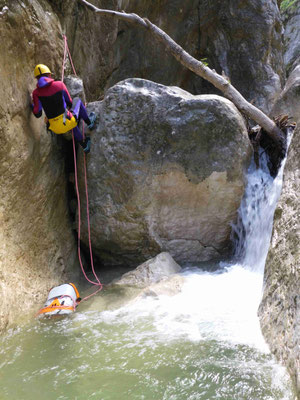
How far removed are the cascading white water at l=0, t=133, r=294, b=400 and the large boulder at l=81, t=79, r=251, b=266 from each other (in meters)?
1.29

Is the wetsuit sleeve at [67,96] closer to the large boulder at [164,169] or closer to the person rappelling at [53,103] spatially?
the person rappelling at [53,103]

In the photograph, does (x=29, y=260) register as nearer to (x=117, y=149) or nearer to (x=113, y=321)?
(x=113, y=321)

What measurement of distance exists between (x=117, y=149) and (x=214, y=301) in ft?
9.64

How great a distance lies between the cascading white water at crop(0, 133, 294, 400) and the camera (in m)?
2.43

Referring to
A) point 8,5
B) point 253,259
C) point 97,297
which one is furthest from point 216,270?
point 8,5

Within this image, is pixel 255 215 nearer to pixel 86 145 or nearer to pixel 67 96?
pixel 86 145

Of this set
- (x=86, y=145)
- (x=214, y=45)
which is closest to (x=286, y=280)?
(x=86, y=145)

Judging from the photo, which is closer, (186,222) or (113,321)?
(113,321)

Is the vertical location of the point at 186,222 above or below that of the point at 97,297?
above

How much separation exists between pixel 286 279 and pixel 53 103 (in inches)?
153

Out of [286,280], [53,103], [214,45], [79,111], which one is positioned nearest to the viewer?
[286,280]

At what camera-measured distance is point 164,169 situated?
532 centimetres

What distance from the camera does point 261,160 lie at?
594 cm

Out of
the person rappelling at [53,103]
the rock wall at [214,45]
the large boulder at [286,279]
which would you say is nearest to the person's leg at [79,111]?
the person rappelling at [53,103]
